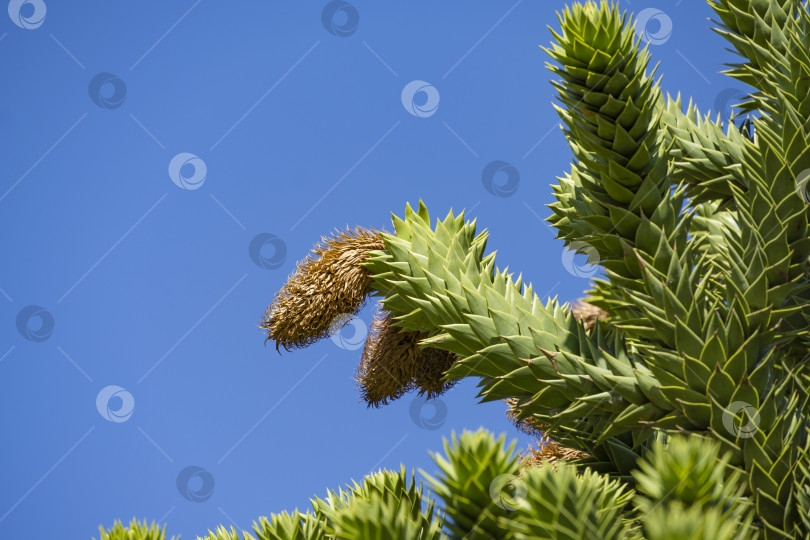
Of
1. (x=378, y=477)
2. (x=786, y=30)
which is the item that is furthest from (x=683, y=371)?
(x=786, y=30)

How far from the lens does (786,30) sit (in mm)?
3309

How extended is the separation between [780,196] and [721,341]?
672 millimetres

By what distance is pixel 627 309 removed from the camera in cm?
304

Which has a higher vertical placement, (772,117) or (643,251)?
(772,117)

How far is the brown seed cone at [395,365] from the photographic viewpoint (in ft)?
12.8

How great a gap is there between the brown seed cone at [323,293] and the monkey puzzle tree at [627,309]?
0.04 feet

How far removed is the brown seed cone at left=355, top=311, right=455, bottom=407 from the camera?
391cm

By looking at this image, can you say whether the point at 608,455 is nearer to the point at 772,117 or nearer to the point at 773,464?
the point at 773,464

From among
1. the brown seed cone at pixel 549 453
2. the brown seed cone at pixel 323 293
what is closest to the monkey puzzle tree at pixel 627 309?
the brown seed cone at pixel 323 293

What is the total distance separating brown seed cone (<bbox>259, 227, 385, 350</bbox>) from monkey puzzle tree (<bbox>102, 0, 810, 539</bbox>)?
0.04 feet

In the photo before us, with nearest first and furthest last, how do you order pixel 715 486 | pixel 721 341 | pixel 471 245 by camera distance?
1. pixel 715 486
2. pixel 721 341
3. pixel 471 245

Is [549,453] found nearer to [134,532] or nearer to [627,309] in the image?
[627,309]

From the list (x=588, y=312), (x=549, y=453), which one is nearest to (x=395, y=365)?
(x=549, y=453)

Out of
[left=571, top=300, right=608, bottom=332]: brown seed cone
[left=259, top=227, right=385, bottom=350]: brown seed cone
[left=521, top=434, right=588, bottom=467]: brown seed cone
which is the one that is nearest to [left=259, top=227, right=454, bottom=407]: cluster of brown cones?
[left=259, top=227, right=385, bottom=350]: brown seed cone
